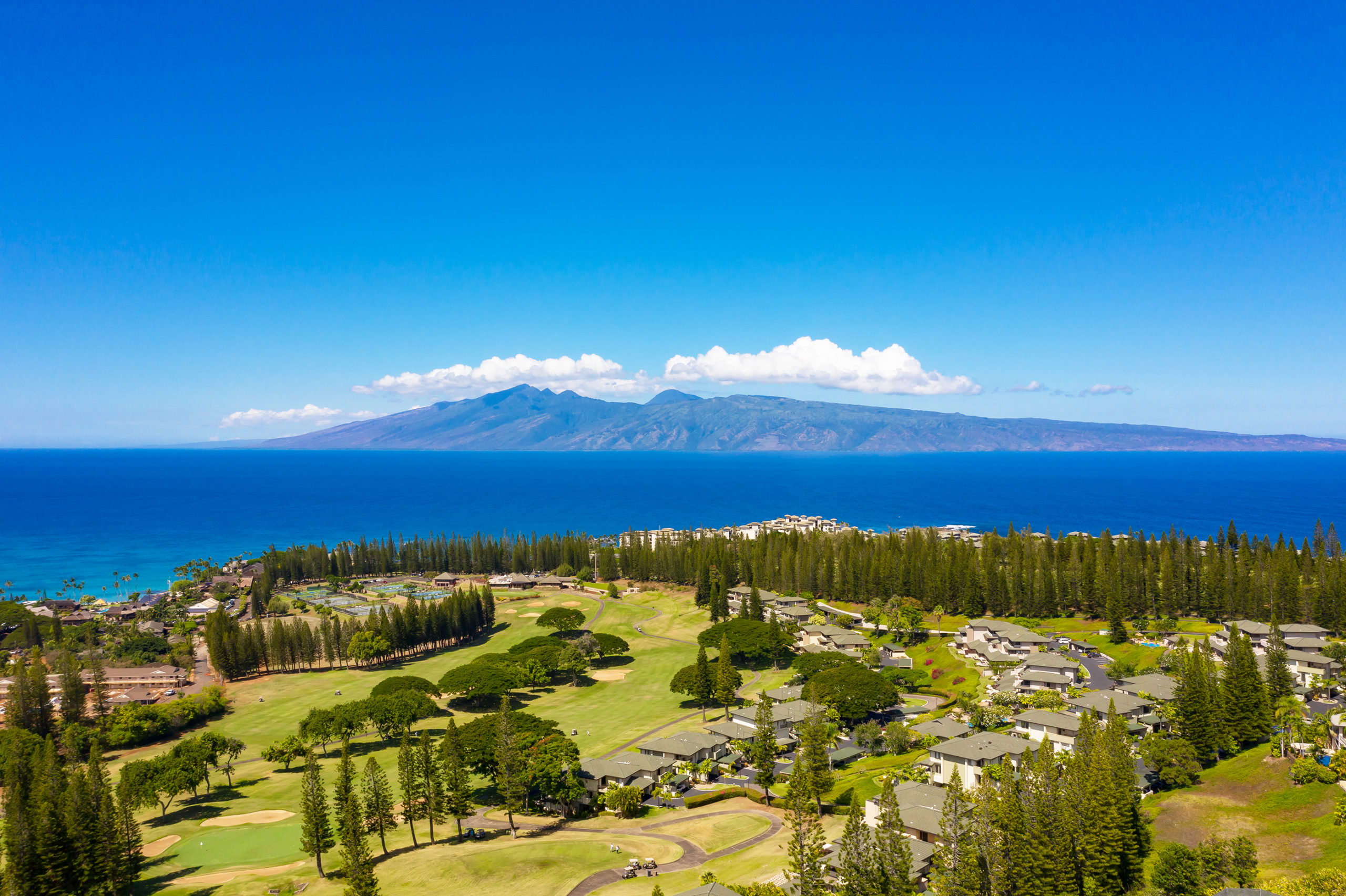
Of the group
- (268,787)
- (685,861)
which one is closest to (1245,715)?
(685,861)

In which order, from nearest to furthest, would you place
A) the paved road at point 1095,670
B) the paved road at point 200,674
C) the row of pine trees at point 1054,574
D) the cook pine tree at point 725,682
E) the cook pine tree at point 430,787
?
the cook pine tree at point 430,787 → the paved road at point 1095,670 → the cook pine tree at point 725,682 → the paved road at point 200,674 → the row of pine trees at point 1054,574

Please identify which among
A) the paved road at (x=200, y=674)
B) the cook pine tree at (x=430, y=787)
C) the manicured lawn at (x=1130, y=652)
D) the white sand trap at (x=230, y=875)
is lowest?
the manicured lawn at (x=1130, y=652)

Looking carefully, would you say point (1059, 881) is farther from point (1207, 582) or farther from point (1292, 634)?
point (1207, 582)

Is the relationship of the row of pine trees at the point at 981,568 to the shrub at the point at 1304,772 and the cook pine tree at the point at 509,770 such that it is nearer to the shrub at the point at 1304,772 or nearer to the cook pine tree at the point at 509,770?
the shrub at the point at 1304,772

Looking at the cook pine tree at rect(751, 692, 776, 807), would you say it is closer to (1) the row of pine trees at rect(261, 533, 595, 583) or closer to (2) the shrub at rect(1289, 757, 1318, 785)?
(2) the shrub at rect(1289, 757, 1318, 785)

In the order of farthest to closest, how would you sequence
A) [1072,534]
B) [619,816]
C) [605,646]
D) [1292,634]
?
[1072,534] < [605,646] < [1292,634] < [619,816]

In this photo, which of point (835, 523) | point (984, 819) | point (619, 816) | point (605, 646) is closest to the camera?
point (984, 819)

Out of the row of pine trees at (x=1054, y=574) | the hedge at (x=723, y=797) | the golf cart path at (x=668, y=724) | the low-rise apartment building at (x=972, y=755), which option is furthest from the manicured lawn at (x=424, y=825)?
the row of pine trees at (x=1054, y=574)
